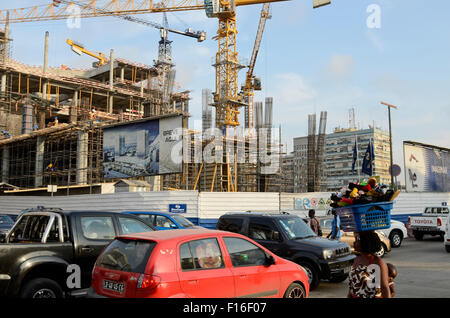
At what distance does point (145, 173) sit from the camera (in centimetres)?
2897

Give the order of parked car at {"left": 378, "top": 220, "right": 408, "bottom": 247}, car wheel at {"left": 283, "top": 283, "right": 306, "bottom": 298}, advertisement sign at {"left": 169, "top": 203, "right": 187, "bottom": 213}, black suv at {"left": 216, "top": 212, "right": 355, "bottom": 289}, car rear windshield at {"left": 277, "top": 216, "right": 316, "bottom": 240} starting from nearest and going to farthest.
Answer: car wheel at {"left": 283, "top": 283, "right": 306, "bottom": 298}, black suv at {"left": 216, "top": 212, "right": 355, "bottom": 289}, car rear windshield at {"left": 277, "top": 216, "right": 316, "bottom": 240}, parked car at {"left": 378, "top": 220, "right": 408, "bottom": 247}, advertisement sign at {"left": 169, "top": 203, "right": 187, "bottom": 213}

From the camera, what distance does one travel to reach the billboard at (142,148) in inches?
1072

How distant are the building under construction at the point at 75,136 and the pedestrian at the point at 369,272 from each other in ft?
78.1

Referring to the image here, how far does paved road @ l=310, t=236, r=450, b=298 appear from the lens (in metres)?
8.37

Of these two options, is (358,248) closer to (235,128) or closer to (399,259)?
(399,259)

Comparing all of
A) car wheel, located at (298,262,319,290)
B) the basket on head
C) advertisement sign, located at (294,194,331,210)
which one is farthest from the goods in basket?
advertisement sign, located at (294,194,331,210)

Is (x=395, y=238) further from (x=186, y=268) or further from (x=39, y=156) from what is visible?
(x=39, y=156)

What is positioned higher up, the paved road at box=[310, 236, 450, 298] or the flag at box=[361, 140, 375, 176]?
the flag at box=[361, 140, 375, 176]

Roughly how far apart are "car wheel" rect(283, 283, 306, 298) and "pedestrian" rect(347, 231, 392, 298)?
7.95 ft

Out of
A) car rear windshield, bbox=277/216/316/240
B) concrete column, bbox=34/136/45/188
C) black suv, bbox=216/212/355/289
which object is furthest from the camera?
concrete column, bbox=34/136/45/188

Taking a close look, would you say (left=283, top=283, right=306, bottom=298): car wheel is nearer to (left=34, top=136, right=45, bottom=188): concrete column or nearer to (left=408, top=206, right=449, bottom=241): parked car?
(left=408, top=206, right=449, bottom=241): parked car

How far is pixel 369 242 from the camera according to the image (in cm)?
388

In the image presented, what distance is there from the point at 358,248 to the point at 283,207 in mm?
17771

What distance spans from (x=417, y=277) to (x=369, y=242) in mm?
7533
